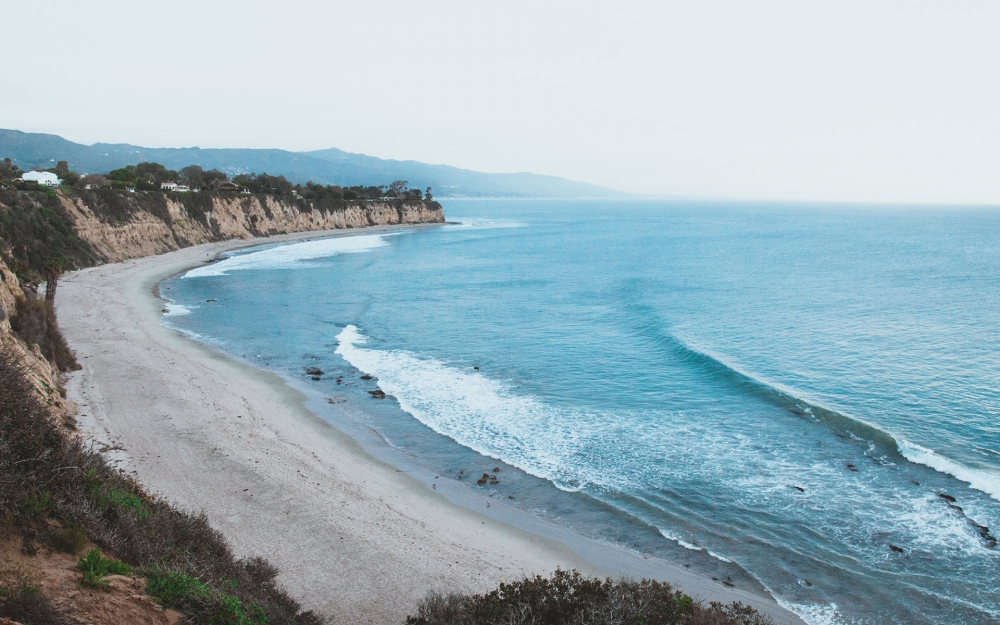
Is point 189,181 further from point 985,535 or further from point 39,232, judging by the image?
point 985,535

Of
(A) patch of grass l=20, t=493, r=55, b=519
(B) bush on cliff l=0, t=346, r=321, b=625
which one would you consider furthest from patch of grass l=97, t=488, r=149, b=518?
(A) patch of grass l=20, t=493, r=55, b=519

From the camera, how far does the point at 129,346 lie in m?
27.5

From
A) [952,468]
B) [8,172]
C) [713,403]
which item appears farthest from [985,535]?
[8,172]

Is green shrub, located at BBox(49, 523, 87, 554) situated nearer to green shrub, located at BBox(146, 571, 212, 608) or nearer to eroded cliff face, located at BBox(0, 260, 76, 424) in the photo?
green shrub, located at BBox(146, 571, 212, 608)

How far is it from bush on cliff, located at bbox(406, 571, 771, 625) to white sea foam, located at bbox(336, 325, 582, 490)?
25.2ft

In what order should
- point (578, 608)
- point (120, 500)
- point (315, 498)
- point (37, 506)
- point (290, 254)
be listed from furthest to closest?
point (290, 254) → point (315, 498) → point (120, 500) → point (578, 608) → point (37, 506)

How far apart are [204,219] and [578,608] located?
281 ft

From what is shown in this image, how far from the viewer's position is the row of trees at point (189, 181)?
71.9 meters

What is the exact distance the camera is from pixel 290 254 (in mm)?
76250

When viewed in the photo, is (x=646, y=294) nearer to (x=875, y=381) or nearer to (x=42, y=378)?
(x=875, y=381)

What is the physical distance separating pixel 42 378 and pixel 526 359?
18952 mm

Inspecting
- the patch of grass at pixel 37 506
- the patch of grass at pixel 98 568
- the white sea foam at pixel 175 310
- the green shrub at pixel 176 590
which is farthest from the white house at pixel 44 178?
the green shrub at pixel 176 590

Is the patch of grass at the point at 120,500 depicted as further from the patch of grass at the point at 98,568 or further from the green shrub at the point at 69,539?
the patch of grass at the point at 98,568

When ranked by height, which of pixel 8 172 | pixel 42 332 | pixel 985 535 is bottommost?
pixel 985 535
